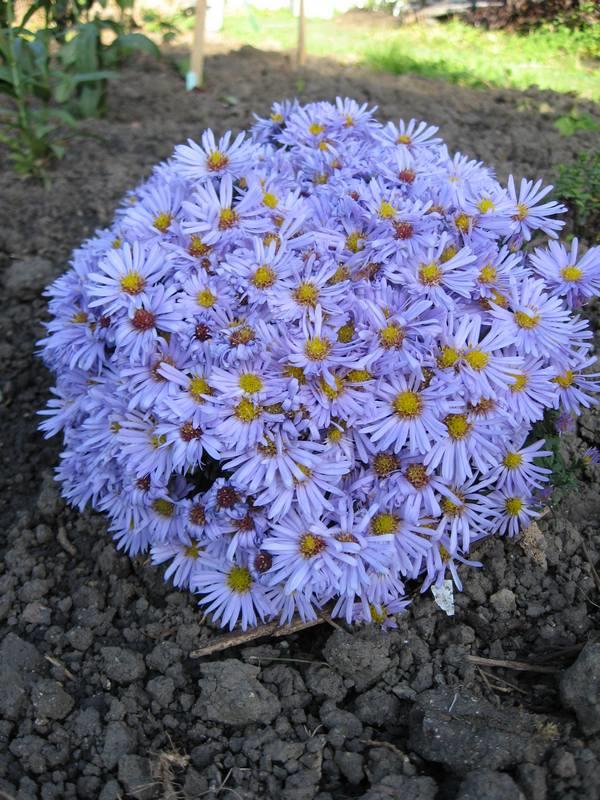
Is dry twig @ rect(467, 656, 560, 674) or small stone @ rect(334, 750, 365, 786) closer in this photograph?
small stone @ rect(334, 750, 365, 786)

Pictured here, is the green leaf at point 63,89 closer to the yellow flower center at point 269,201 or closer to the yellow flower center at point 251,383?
the yellow flower center at point 269,201

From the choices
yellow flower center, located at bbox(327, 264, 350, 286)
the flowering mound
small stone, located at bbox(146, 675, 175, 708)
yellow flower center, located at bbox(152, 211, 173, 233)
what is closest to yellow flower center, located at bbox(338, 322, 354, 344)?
the flowering mound

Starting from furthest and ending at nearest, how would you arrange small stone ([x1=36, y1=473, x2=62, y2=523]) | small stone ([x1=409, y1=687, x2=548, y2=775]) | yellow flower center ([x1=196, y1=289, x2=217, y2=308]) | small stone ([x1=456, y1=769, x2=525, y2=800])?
small stone ([x1=36, y1=473, x2=62, y2=523]) < yellow flower center ([x1=196, y1=289, x2=217, y2=308]) < small stone ([x1=409, y1=687, x2=548, y2=775]) < small stone ([x1=456, y1=769, x2=525, y2=800])

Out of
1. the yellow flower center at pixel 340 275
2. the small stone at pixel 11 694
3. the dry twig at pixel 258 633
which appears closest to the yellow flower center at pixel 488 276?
the yellow flower center at pixel 340 275

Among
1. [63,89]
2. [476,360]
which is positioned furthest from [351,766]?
[63,89]

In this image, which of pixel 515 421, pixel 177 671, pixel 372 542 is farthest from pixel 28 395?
pixel 515 421

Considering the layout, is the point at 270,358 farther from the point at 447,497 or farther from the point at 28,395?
the point at 28,395

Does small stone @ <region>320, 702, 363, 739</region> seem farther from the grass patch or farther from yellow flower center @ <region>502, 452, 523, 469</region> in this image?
the grass patch
